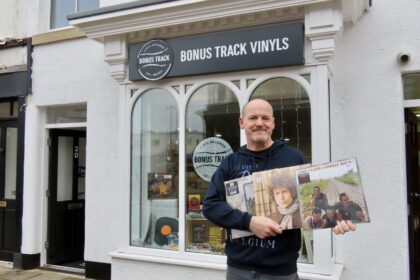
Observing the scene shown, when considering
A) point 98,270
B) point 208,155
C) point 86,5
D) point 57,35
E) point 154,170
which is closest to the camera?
point 208,155

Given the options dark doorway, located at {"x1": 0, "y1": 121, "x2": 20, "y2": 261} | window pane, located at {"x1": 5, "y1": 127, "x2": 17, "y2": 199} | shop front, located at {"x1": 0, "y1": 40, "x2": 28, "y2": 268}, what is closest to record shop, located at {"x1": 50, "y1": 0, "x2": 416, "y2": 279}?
shop front, located at {"x1": 0, "y1": 40, "x2": 28, "y2": 268}

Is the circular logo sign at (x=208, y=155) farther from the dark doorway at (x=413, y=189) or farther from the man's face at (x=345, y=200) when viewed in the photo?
the man's face at (x=345, y=200)

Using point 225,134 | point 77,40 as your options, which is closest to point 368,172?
point 225,134

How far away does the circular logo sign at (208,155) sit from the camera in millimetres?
4945

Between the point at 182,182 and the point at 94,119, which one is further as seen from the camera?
the point at 94,119

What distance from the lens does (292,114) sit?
464 cm

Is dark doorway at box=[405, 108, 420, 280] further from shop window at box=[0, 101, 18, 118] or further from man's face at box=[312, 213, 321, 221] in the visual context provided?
shop window at box=[0, 101, 18, 118]

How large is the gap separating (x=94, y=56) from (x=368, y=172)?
4061 mm

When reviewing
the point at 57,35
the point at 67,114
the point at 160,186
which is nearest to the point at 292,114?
the point at 160,186

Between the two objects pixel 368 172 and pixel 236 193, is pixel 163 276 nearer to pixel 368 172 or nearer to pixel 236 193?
pixel 368 172

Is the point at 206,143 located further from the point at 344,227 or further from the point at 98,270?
the point at 344,227

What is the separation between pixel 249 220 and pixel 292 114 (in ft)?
8.62

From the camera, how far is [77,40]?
6258 mm

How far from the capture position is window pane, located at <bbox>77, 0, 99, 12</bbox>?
6602 millimetres
